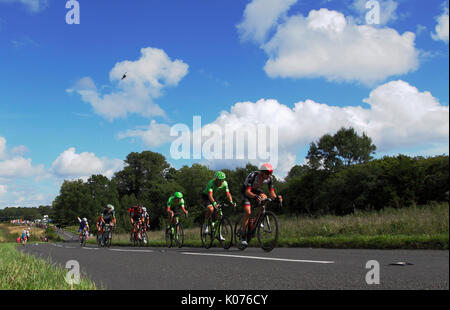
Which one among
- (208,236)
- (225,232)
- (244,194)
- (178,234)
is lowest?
(178,234)

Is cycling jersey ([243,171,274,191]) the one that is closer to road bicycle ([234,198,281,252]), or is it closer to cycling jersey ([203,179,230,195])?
road bicycle ([234,198,281,252])

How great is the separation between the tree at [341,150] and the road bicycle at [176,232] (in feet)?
183

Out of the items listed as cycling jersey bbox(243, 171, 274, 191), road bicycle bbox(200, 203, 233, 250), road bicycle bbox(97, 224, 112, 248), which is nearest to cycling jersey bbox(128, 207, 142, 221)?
road bicycle bbox(97, 224, 112, 248)

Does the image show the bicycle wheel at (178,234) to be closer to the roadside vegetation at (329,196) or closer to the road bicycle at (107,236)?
the roadside vegetation at (329,196)

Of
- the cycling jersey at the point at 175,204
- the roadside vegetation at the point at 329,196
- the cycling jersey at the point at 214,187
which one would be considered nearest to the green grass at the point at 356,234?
the roadside vegetation at the point at 329,196

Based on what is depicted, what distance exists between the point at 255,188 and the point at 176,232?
842 centimetres

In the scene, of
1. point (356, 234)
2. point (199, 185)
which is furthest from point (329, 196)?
point (356, 234)

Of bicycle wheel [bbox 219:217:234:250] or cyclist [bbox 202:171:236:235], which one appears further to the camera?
bicycle wheel [bbox 219:217:234:250]

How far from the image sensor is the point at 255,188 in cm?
873

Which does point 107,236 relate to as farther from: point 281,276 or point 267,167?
point 281,276

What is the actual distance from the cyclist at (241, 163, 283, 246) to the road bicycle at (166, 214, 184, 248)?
710cm

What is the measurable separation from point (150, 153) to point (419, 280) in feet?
300

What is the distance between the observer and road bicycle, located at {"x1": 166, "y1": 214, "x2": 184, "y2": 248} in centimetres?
1609
